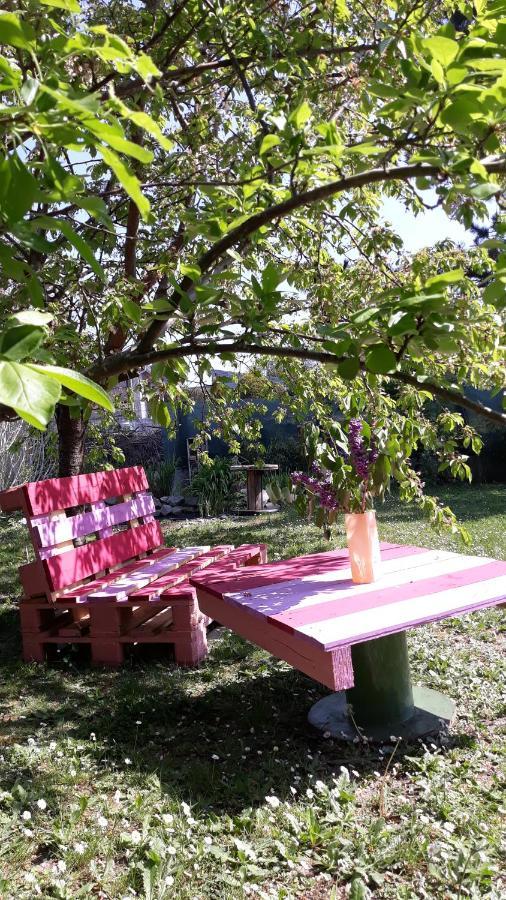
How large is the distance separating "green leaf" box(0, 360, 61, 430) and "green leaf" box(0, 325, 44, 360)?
0.03m

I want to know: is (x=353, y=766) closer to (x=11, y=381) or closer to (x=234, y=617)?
(x=234, y=617)

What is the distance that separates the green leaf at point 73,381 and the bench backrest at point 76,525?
3228 mm

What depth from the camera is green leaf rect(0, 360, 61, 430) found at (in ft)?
2.43

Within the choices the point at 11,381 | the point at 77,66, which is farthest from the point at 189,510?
the point at 11,381

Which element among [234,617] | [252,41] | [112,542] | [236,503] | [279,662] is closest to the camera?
[234,617]

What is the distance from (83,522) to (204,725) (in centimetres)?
164

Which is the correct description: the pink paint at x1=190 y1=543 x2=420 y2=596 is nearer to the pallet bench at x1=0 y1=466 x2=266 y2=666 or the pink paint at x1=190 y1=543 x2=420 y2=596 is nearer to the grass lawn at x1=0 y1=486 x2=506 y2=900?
the pallet bench at x1=0 y1=466 x2=266 y2=666

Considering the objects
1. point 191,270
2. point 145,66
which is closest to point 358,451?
point 191,270

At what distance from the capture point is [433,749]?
9.50ft

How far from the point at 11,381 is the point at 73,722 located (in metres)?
2.93

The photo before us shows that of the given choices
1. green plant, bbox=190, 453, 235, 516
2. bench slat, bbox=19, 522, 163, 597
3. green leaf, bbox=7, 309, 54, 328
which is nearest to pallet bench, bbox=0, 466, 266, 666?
bench slat, bbox=19, 522, 163, 597

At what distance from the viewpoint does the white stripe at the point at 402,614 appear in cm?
249

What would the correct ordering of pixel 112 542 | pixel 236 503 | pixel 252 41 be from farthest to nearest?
pixel 236 503 → pixel 112 542 → pixel 252 41

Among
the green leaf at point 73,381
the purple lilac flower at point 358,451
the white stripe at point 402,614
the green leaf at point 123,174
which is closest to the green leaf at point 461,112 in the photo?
the green leaf at point 123,174
